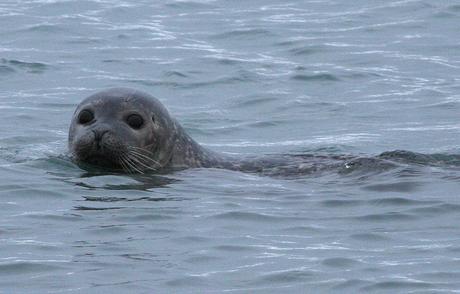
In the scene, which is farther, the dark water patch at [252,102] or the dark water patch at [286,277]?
the dark water patch at [252,102]

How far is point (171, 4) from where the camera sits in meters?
28.1

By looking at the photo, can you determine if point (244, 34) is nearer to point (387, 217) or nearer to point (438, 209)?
point (438, 209)

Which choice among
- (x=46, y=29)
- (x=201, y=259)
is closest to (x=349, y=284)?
(x=201, y=259)

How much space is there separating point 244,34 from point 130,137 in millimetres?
10442

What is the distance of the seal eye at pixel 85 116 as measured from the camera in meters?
14.6

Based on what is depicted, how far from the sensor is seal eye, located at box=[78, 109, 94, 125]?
1460 cm

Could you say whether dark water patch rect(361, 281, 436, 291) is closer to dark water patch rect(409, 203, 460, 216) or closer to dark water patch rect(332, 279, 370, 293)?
dark water patch rect(332, 279, 370, 293)

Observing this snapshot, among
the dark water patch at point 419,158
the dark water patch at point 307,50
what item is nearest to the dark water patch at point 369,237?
the dark water patch at point 419,158

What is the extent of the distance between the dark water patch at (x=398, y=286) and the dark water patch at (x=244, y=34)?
47.3 ft

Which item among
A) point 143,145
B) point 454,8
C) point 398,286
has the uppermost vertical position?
point 454,8

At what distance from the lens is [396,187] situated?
44.9ft

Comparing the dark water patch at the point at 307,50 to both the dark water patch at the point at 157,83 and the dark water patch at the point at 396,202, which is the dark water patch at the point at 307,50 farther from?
the dark water patch at the point at 396,202

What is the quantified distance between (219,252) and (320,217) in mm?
1538

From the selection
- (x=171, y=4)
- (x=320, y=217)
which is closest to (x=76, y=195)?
(x=320, y=217)
